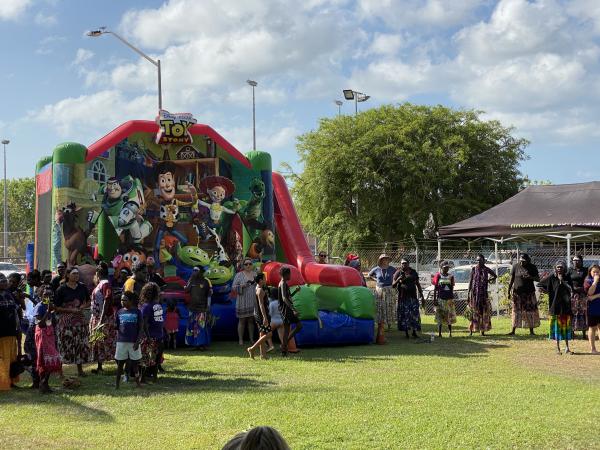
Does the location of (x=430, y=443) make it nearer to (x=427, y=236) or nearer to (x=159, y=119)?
(x=159, y=119)

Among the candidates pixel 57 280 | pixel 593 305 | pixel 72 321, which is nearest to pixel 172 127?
pixel 57 280

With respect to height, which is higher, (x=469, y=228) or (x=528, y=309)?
(x=469, y=228)

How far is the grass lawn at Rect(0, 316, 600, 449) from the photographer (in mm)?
6535

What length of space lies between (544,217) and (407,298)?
4528mm

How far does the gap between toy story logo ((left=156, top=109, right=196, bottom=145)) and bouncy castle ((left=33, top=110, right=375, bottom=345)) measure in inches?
0.8

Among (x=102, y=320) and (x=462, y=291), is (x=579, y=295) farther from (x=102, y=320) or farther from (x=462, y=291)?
(x=102, y=320)

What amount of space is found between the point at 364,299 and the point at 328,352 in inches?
56.8

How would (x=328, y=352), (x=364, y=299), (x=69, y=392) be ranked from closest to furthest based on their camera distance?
(x=69, y=392) < (x=328, y=352) < (x=364, y=299)

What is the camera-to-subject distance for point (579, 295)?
1355 cm

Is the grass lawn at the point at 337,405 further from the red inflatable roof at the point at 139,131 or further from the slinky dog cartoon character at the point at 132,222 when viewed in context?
the red inflatable roof at the point at 139,131

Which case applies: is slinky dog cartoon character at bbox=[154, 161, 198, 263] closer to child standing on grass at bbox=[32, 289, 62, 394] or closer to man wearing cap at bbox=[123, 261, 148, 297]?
man wearing cap at bbox=[123, 261, 148, 297]

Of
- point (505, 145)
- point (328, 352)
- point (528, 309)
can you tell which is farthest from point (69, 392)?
point (505, 145)

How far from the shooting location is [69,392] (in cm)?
895

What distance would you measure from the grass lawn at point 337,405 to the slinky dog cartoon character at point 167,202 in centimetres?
281
